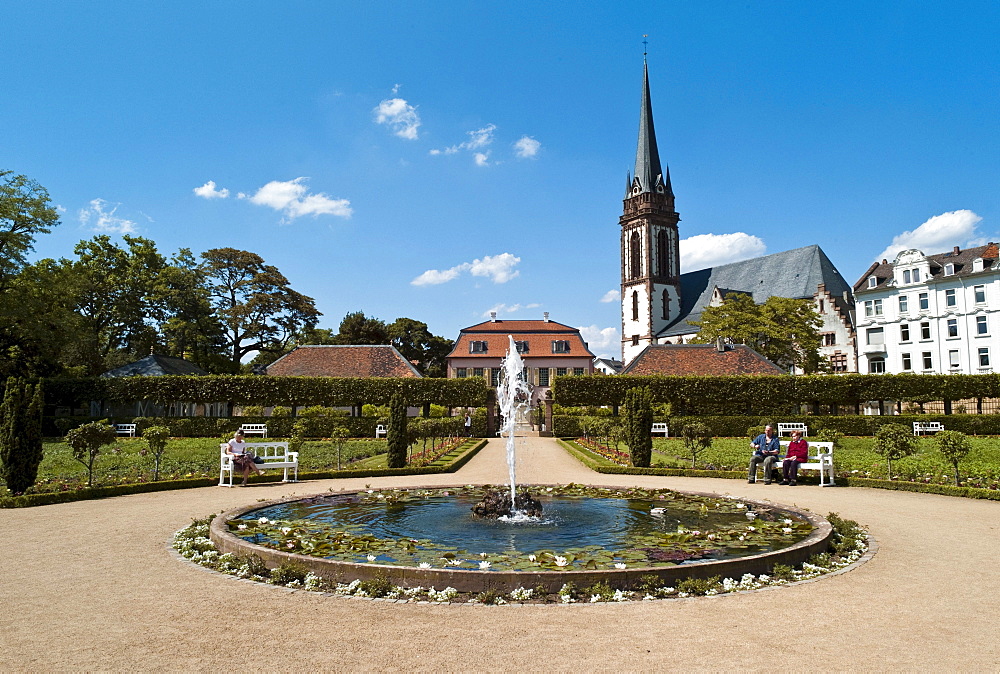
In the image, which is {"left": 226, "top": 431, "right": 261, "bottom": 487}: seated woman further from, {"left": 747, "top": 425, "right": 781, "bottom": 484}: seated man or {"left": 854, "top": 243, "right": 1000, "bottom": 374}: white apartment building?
{"left": 854, "top": 243, "right": 1000, "bottom": 374}: white apartment building

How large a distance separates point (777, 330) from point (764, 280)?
25264 millimetres

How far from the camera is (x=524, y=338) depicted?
208 feet

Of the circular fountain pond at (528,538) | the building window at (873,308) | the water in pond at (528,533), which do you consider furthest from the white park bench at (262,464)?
the building window at (873,308)

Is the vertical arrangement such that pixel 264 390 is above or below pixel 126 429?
above

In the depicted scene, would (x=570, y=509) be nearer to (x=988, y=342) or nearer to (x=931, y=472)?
(x=931, y=472)

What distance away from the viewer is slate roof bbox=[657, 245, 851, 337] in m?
70.4

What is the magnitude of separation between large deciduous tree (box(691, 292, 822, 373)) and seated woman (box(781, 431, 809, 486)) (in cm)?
4076

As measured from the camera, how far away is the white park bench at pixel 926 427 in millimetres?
31784

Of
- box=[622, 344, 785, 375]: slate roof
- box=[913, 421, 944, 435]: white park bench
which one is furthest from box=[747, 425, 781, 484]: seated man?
box=[622, 344, 785, 375]: slate roof

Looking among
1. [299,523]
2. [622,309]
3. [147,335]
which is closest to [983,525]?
[299,523]

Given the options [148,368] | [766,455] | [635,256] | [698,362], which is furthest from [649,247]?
[766,455]

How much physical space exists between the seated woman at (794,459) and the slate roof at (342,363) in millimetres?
31339

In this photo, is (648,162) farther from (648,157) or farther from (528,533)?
(528,533)

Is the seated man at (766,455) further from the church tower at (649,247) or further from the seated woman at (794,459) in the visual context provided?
the church tower at (649,247)
